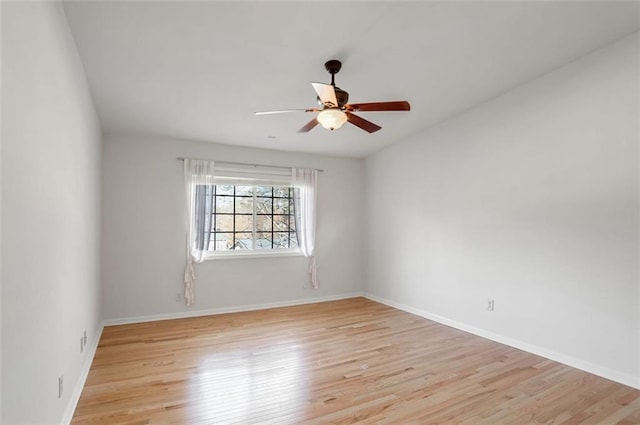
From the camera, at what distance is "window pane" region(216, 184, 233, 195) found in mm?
4918

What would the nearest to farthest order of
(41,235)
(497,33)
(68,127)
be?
(41,235) < (68,127) < (497,33)

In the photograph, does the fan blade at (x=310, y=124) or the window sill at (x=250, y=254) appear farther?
the window sill at (x=250, y=254)

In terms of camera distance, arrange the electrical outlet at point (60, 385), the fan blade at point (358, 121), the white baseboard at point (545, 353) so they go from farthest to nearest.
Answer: the fan blade at point (358, 121) < the white baseboard at point (545, 353) < the electrical outlet at point (60, 385)

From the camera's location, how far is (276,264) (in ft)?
17.1

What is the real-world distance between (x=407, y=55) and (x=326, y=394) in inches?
113

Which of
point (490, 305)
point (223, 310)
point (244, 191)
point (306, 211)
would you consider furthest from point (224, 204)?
point (490, 305)

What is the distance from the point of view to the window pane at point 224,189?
4918mm

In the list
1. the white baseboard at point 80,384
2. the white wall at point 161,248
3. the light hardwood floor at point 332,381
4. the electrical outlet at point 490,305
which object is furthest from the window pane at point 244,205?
the electrical outlet at point 490,305

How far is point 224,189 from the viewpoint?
16.3 feet

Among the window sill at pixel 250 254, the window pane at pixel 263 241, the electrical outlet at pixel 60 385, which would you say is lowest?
the electrical outlet at pixel 60 385

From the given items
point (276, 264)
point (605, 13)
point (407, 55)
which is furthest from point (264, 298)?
point (605, 13)

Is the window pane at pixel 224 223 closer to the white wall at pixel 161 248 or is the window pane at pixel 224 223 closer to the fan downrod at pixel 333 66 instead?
the white wall at pixel 161 248

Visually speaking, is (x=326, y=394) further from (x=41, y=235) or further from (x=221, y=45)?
(x=221, y=45)

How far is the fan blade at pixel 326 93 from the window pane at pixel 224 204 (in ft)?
9.30
